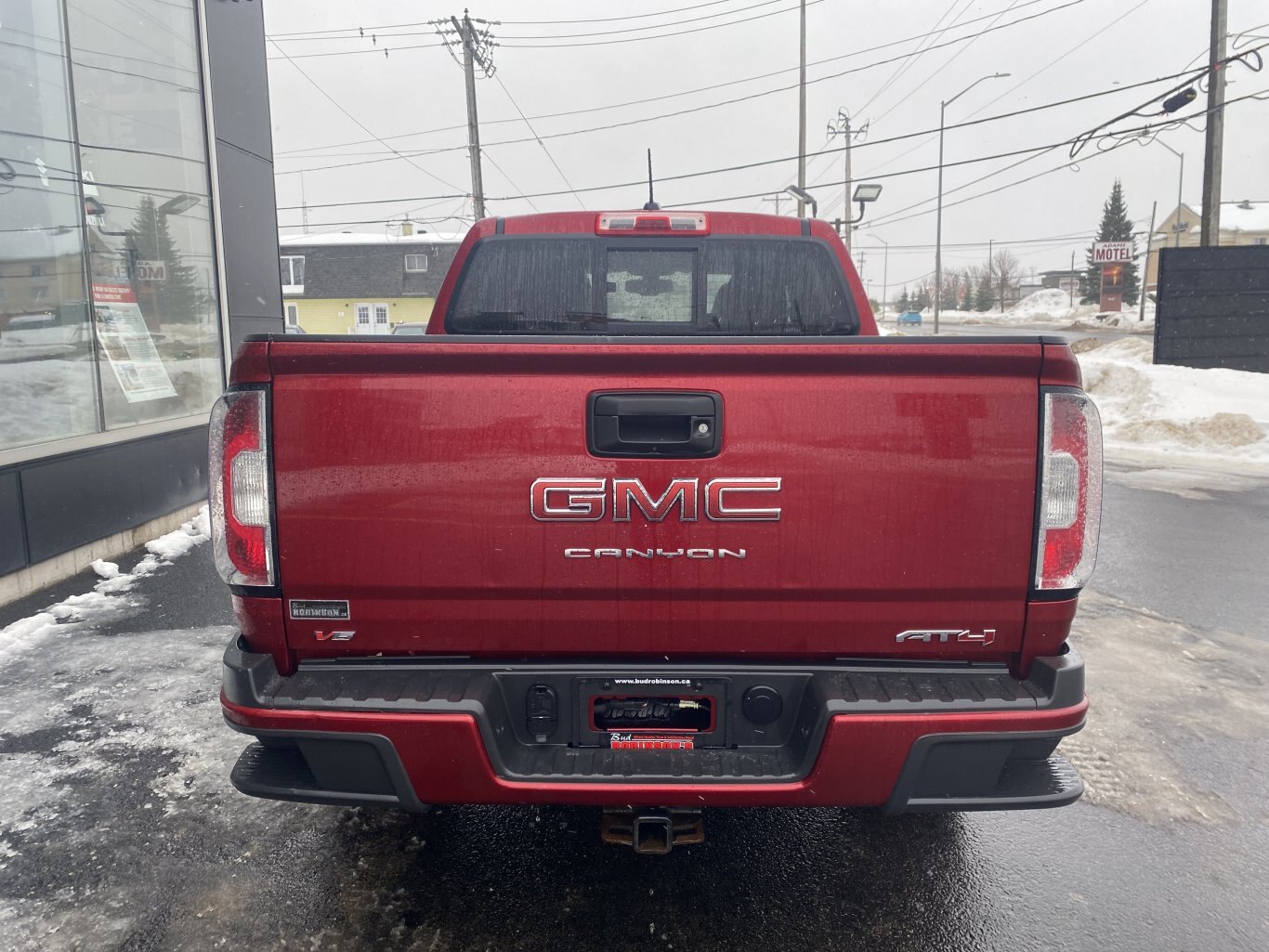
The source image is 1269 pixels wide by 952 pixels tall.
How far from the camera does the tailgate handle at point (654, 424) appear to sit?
216 centimetres

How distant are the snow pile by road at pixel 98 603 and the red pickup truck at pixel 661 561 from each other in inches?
148

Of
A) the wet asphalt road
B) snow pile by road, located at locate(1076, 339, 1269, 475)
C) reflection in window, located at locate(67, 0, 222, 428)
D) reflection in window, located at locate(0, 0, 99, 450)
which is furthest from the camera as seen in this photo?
snow pile by road, located at locate(1076, 339, 1269, 475)

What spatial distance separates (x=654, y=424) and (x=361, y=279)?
46750mm

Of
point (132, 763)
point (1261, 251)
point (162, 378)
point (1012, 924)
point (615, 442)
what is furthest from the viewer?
point (1261, 251)

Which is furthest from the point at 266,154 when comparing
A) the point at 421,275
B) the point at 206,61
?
the point at 421,275

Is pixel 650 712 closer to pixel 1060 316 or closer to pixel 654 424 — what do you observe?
pixel 654 424

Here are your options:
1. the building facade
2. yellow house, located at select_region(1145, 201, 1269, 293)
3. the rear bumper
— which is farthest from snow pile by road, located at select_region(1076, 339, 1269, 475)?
yellow house, located at select_region(1145, 201, 1269, 293)

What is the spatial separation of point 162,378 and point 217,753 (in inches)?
229

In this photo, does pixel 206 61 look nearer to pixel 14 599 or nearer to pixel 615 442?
pixel 14 599

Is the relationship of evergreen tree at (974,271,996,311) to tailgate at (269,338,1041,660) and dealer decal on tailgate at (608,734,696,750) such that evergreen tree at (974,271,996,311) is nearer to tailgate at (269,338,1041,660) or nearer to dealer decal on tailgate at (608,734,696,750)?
tailgate at (269,338,1041,660)

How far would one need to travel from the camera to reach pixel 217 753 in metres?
3.69

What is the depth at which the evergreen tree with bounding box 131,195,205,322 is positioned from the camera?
8.16 m

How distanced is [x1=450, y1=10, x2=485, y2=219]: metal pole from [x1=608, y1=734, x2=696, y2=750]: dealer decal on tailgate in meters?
28.7

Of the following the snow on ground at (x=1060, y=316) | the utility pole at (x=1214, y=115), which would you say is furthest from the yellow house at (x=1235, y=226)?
the utility pole at (x=1214, y=115)
